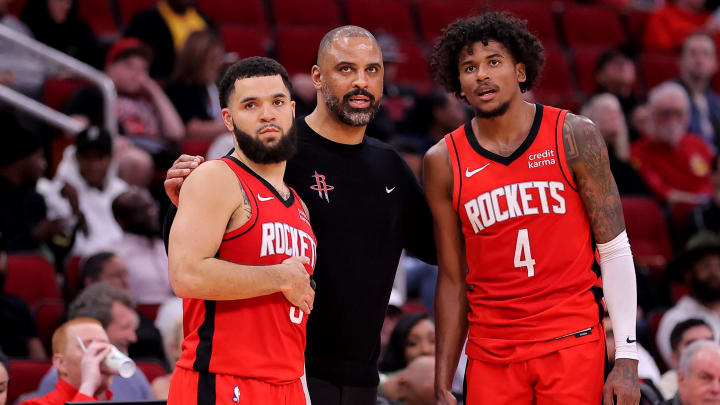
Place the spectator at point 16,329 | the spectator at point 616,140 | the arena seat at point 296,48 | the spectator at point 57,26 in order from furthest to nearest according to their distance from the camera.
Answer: the arena seat at point 296,48 → the spectator at point 616,140 → the spectator at point 57,26 → the spectator at point 16,329

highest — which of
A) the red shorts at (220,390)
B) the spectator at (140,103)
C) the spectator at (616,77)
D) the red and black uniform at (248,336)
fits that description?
the spectator at (616,77)

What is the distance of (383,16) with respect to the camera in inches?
436

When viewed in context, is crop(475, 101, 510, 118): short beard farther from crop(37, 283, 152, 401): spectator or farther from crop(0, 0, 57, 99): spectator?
crop(0, 0, 57, 99): spectator

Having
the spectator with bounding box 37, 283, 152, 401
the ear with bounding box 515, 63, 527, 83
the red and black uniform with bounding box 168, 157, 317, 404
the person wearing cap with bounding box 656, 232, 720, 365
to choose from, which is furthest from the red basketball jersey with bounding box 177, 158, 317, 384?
the person wearing cap with bounding box 656, 232, 720, 365

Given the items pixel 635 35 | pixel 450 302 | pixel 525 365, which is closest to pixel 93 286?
pixel 450 302

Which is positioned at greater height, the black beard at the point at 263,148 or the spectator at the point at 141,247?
the black beard at the point at 263,148

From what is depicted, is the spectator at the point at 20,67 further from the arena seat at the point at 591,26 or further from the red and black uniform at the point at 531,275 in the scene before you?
the arena seat at the point at 591,26

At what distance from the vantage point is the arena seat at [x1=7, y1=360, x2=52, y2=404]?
5781mm

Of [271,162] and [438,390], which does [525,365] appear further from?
[271,162]

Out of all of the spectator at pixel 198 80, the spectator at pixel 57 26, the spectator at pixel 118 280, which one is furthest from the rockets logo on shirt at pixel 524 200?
the spectator at pixel 57 26

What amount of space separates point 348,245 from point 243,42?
5.93 m

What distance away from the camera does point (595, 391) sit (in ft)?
13.7

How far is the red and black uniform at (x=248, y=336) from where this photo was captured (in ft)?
12.1

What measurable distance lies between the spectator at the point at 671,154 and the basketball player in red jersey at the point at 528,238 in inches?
228
